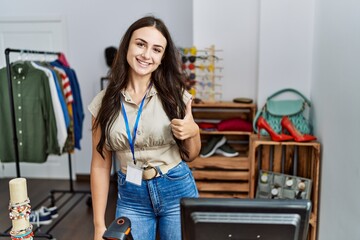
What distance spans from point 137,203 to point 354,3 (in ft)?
4.56

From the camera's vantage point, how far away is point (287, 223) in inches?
25.4

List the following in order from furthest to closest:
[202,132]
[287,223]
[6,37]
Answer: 1. [202,132]
2. [6,37]
3. [287,223]

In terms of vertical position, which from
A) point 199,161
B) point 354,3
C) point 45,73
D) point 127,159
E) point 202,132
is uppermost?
point 354,3

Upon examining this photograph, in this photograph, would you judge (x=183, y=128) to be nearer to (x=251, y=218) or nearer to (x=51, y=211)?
(x=251, y=218)

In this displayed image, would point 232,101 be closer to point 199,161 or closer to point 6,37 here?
point 199,161

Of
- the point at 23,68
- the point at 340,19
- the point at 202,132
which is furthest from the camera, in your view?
the point at 202,132

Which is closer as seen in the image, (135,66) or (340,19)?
(135,66)

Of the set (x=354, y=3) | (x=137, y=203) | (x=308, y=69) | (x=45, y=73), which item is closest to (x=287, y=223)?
(x=137, y=203)

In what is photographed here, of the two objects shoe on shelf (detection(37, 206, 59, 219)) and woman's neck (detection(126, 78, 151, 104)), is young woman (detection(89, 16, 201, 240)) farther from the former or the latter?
shoe on shelf (detection(37, 206, 59, 219))

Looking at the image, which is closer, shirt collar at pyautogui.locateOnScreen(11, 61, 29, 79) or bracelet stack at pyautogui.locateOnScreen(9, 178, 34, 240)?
bracelet stack at pyautogui.locateOnScreen(9, 178, 34, 240)

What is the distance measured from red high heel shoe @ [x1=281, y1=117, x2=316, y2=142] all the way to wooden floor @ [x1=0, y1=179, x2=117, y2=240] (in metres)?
1.42

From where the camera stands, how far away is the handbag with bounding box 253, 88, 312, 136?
7.86 ft

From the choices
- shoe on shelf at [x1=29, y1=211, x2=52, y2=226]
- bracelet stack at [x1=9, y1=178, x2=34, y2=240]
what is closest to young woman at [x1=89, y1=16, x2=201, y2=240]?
bracelet stack at [x1=9, y1=178, x2=34, y2=240]

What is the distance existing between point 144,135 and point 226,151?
1.39m
